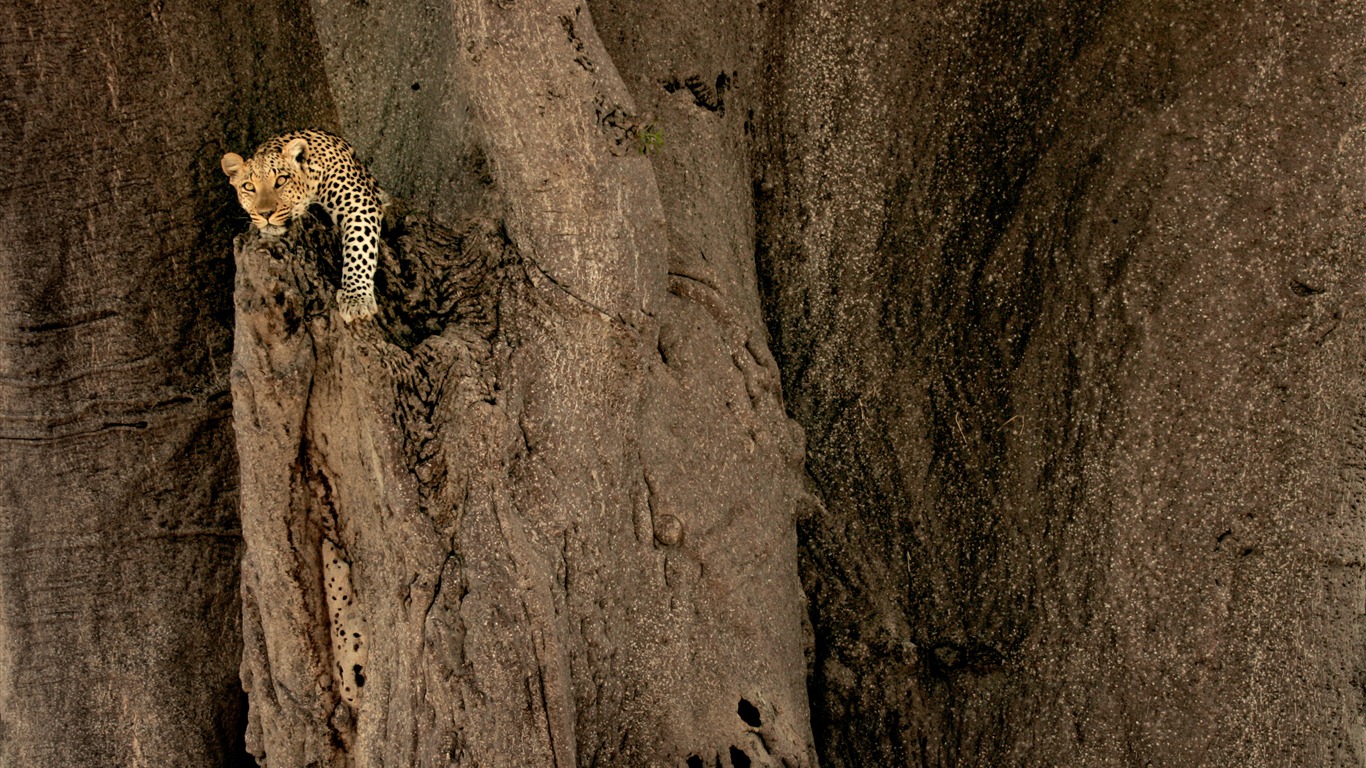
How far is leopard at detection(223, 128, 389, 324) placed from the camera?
304 cm

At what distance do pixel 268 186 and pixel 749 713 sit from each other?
1834 mm

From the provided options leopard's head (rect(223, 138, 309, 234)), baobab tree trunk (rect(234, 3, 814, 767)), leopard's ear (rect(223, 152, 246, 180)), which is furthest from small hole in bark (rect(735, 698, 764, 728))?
leopard's ear (rect(223, 152, 246, 180))

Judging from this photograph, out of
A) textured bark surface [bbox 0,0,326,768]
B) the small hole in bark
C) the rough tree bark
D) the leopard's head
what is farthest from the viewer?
textured bark surface [bbox 0,0,326,768]

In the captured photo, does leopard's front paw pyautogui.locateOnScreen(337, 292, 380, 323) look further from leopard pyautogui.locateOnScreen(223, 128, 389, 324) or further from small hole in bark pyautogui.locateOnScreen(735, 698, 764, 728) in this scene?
small hole in bark pyautogui.locateOnScreen(735, 698, 764, 728)

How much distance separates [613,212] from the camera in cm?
333

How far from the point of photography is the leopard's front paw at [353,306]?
120 inches

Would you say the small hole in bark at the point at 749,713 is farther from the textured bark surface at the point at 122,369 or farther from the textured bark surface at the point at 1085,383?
the textured bark surface at the point at 122,369

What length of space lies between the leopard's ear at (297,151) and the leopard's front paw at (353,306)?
1.11 ft

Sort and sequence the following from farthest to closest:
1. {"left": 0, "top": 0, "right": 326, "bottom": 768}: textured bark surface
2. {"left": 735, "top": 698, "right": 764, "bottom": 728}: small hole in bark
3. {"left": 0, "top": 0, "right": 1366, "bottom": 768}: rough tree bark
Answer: {"left": 0, "top": 0, "right": 326, "bottom": 768}: textured bark surface < {"left": 735, "top": 698, "right": 764, "bottom": 728}: small hole in bark < {"left": 0, "top": 0, "right": 1366, "bottom": 768}: rough tree bark

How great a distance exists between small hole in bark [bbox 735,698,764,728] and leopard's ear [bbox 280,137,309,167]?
5.90 feet

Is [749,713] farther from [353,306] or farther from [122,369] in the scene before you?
[122,369]

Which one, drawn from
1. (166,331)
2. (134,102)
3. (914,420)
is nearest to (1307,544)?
(914,420)

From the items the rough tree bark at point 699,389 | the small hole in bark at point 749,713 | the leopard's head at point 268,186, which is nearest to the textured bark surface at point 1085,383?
the rough tree bark at point 699,389

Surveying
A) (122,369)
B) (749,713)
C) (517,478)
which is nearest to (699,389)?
(517,478)
